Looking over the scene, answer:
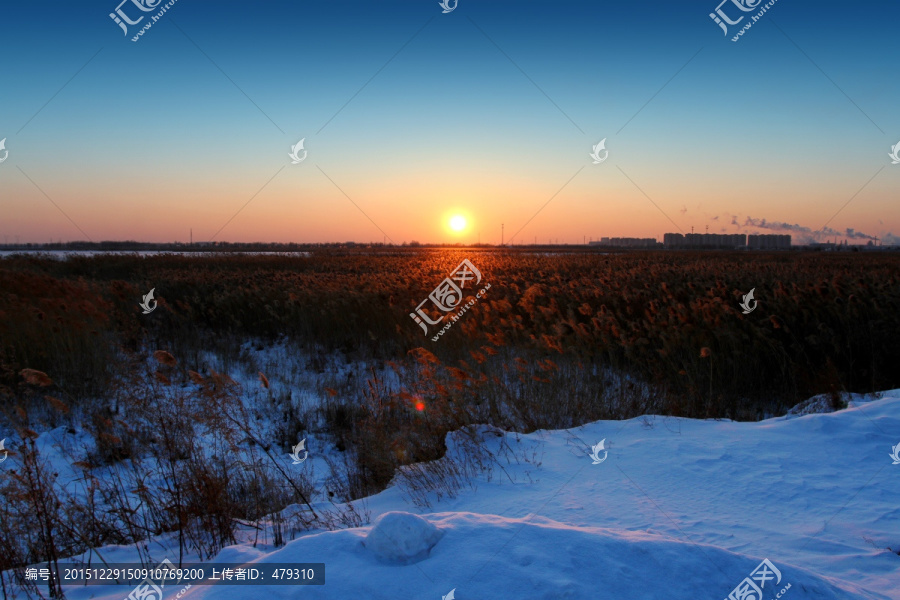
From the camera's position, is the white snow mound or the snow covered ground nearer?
the snow covered ground

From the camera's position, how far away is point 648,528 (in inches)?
109

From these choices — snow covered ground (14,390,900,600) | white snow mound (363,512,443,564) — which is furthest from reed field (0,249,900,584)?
white snow mound (363,512,443,564)

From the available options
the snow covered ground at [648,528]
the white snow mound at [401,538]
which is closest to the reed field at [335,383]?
the snow covered ground at [648,528]

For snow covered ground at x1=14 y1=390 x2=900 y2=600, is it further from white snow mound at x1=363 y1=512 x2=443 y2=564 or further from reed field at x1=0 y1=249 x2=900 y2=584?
reed field at x1=0 y1=249 x2=900 y2=584

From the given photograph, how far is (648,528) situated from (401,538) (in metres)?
1.38

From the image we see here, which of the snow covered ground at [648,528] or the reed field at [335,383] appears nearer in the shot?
the snow covered ground at [648,528]

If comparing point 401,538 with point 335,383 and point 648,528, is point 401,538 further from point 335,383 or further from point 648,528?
point 335,383

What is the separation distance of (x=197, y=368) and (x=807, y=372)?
939cm

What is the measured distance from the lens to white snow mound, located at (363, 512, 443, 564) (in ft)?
7.87

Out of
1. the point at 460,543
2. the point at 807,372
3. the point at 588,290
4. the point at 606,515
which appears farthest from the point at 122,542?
the point at 588,290

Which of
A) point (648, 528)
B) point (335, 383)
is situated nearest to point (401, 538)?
Result: point (648, 528)

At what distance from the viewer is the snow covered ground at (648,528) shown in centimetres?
218

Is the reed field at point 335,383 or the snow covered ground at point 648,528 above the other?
the reed field at point 335,383

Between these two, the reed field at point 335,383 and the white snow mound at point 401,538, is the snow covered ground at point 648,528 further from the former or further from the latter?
the reed field at point 335,383
